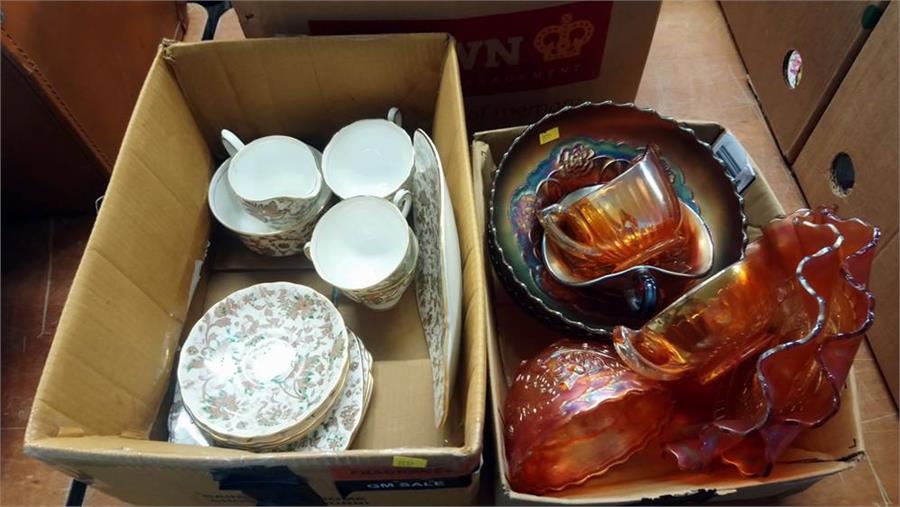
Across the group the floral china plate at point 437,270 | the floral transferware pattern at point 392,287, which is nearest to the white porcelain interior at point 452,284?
the floral china plate at point 437,270

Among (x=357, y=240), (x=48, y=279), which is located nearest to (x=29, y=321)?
(x=48, y=279)

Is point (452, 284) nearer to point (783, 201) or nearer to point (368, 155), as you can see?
point (368, 155)

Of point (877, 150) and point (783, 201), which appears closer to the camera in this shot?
point (877, 150)

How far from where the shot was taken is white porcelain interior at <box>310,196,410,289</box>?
703 mm

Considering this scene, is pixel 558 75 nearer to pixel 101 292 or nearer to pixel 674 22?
pixel 674 22

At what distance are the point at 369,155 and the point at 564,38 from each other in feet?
0.83

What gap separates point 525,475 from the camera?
544mm

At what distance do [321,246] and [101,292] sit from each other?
0.22 metres

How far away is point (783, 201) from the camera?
837 mm

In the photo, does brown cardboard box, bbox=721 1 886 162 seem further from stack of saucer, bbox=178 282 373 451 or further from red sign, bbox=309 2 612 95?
stack of saucer, bbox=178 282 373 451

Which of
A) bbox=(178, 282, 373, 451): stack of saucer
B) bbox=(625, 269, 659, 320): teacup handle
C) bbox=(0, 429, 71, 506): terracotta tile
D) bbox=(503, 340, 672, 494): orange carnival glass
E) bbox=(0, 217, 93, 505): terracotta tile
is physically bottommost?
bbox=(0, 429, 71, 506): terracotta tile

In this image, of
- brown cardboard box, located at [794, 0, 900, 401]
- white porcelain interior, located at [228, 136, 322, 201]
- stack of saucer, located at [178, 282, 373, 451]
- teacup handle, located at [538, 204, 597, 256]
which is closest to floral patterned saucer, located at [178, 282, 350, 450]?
stack of saucer, located at [178, 282, 373, 451]

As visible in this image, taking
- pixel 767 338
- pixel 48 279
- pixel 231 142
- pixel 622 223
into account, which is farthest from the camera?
pixel 48 279

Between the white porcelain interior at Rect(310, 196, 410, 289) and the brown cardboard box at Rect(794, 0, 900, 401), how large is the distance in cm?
50
